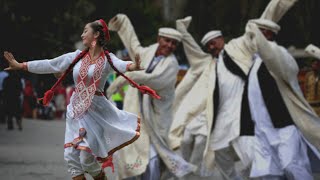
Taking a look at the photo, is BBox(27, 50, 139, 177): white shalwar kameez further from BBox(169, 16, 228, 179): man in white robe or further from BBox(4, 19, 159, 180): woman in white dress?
BBox(169, 16, 228, 179): man in white robe

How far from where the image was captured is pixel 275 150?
11.1m

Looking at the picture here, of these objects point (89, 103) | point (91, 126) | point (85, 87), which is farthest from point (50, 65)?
point (91, 126)

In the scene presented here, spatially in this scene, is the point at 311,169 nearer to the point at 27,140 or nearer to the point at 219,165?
the point at 219,165

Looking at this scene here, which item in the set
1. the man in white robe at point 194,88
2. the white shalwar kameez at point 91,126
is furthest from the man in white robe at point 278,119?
the man in white robe at point 194,88

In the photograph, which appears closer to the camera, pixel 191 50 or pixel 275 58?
pixel 275 58

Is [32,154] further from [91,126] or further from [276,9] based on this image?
[91,126]

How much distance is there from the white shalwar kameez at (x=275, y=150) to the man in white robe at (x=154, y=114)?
1461 millimetres

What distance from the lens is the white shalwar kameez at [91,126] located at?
905 centimetres

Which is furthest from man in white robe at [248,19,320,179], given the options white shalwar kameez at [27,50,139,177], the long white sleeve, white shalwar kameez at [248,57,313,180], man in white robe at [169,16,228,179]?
the long white sleeve

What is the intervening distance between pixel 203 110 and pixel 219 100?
97 centimetres

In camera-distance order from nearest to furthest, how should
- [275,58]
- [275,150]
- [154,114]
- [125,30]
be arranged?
[275,58] < [275,150] < [154,114] < [125,30]

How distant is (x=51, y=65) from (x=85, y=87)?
374 millimetres

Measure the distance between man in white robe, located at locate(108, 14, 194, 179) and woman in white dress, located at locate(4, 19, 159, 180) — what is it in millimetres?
2820

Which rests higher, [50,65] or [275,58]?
[50,65]
